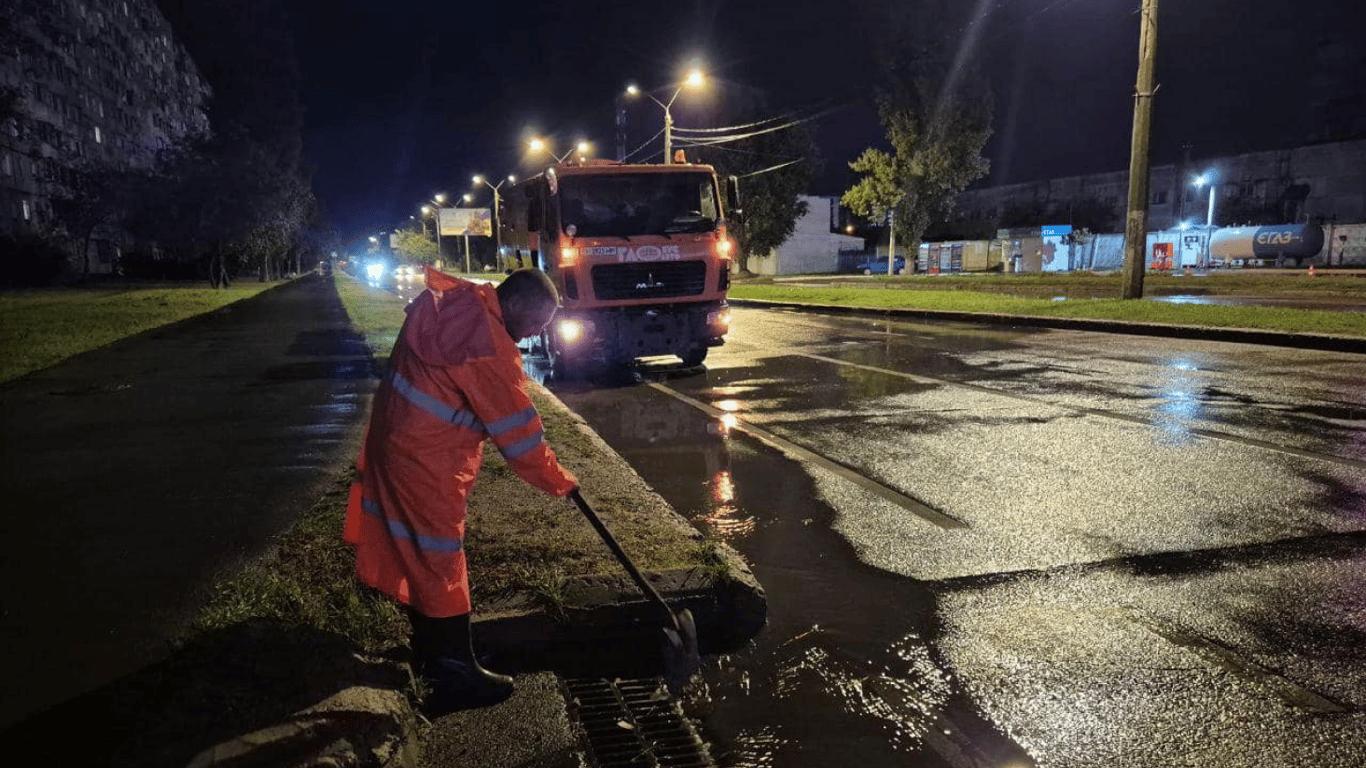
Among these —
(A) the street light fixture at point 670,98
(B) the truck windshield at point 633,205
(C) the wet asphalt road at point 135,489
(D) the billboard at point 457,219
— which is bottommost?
(C) the wet asphalt road at point 135,489

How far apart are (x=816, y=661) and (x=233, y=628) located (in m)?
2.37

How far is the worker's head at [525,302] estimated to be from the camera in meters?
3.31

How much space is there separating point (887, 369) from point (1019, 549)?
7.67 meters

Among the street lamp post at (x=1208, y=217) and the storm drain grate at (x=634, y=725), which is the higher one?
the street lamp post at (x=1208, y=217)

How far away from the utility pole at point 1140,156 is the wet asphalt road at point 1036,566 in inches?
376

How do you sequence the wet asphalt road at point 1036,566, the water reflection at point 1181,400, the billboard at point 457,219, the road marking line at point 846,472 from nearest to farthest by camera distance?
1. the wet asphalt road at point 1036,566
2. the road marking line at point 846,472
3. the water reflection at point 1181,400
4. the billboard at point 457,219

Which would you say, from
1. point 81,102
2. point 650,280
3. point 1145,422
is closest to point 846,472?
point 1145,422

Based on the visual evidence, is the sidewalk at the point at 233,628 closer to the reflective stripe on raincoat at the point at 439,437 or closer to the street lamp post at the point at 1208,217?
the reflective stripe on raincoat at the point at 439,437

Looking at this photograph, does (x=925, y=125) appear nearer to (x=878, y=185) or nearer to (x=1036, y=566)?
(x=878, y=185)

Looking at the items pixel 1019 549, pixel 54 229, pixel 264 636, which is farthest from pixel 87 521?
pixel 54 229

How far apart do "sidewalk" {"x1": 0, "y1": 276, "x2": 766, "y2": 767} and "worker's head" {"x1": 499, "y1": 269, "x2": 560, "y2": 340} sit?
1.37 metres

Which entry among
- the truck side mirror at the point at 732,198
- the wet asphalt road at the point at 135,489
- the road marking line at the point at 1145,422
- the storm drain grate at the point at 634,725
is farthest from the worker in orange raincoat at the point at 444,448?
the truck side mirror at the point at 732,198

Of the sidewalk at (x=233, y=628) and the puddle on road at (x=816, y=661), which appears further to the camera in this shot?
the puddle on road at (x=816, y=661)

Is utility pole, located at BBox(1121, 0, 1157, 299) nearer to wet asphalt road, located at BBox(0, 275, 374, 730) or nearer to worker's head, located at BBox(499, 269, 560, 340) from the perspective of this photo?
wet asphalt road, located at BBox(0, 275, 374, 730)
